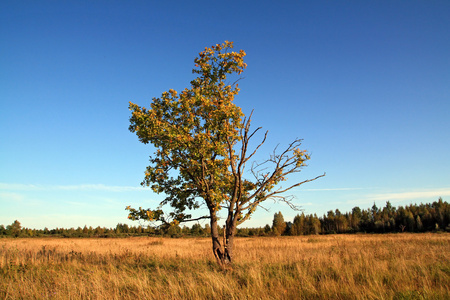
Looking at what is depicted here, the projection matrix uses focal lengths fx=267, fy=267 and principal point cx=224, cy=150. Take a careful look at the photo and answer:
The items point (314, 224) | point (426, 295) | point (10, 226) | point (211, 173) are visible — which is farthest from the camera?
point (314, 224)

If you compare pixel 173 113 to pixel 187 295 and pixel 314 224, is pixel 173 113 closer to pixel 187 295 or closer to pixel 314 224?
pixel 187 295

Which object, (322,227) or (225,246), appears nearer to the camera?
(225,246)

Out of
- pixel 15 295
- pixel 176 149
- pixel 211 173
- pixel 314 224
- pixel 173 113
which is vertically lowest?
pixel 314 224

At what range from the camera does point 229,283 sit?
22.2 ft

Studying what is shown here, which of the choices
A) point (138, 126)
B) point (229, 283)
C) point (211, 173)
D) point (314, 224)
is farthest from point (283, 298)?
point (314, 224)

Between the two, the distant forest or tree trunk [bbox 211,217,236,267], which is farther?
the distant forest

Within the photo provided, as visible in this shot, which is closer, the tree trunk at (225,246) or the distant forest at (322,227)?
the tree trunk at (225,246)

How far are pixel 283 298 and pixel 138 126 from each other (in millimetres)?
6780

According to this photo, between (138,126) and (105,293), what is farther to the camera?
(138,126)

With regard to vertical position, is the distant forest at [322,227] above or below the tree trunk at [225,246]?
below

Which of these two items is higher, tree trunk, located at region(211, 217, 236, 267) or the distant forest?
tree trunk, located at region(211, 217, 236, 267)

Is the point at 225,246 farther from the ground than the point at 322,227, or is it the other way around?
the point at 225,246

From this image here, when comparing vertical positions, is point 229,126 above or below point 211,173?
above

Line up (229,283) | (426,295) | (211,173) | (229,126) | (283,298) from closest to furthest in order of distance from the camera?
(426,295), (283,298), (229,283), (229,126), (211,173)
